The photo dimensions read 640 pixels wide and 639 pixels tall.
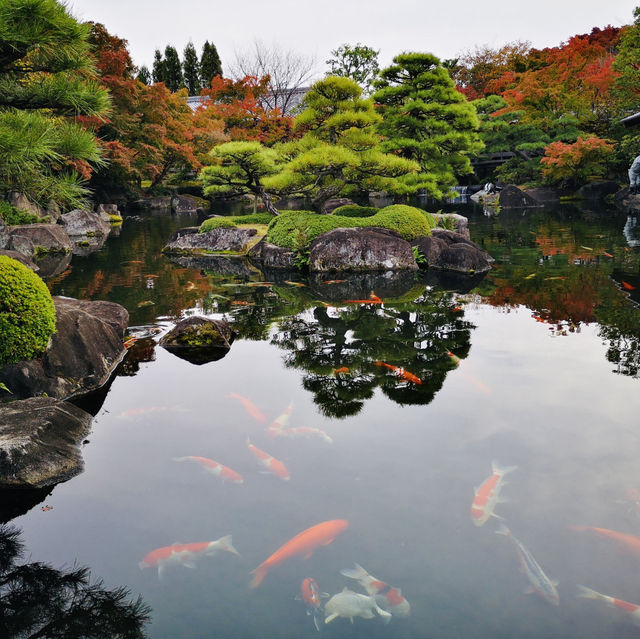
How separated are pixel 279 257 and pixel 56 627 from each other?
36.2ft

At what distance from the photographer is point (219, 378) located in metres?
5.82

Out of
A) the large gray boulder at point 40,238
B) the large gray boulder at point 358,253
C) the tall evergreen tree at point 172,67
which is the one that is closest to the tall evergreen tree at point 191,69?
the tall evergreen tree at point 172,67

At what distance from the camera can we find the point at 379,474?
3.76 meters

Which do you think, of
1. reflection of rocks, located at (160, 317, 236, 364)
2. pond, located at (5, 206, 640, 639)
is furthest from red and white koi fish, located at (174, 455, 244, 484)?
reflection of rocks, located at (160, 317, 236, 364)

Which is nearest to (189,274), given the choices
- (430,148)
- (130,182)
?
(430,148)

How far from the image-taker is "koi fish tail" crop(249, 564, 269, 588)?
2781mm

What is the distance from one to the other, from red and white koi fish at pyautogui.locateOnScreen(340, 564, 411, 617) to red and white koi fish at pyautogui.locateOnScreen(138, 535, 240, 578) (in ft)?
2.34

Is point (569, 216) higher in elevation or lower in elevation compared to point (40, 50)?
higher

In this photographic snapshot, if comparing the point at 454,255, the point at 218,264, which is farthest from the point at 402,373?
the point at 218,264

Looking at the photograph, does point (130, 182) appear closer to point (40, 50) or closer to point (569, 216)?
point (569, 216)

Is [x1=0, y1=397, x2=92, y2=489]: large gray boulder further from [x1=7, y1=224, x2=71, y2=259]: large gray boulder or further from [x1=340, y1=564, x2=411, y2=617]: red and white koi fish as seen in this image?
[x1=7, y1=224, x2=71, y2=259]: large gray boulder

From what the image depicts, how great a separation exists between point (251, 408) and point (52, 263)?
37.7 feet

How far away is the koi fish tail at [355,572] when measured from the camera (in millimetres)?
2789

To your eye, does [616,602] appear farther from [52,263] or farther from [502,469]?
[52,263]
